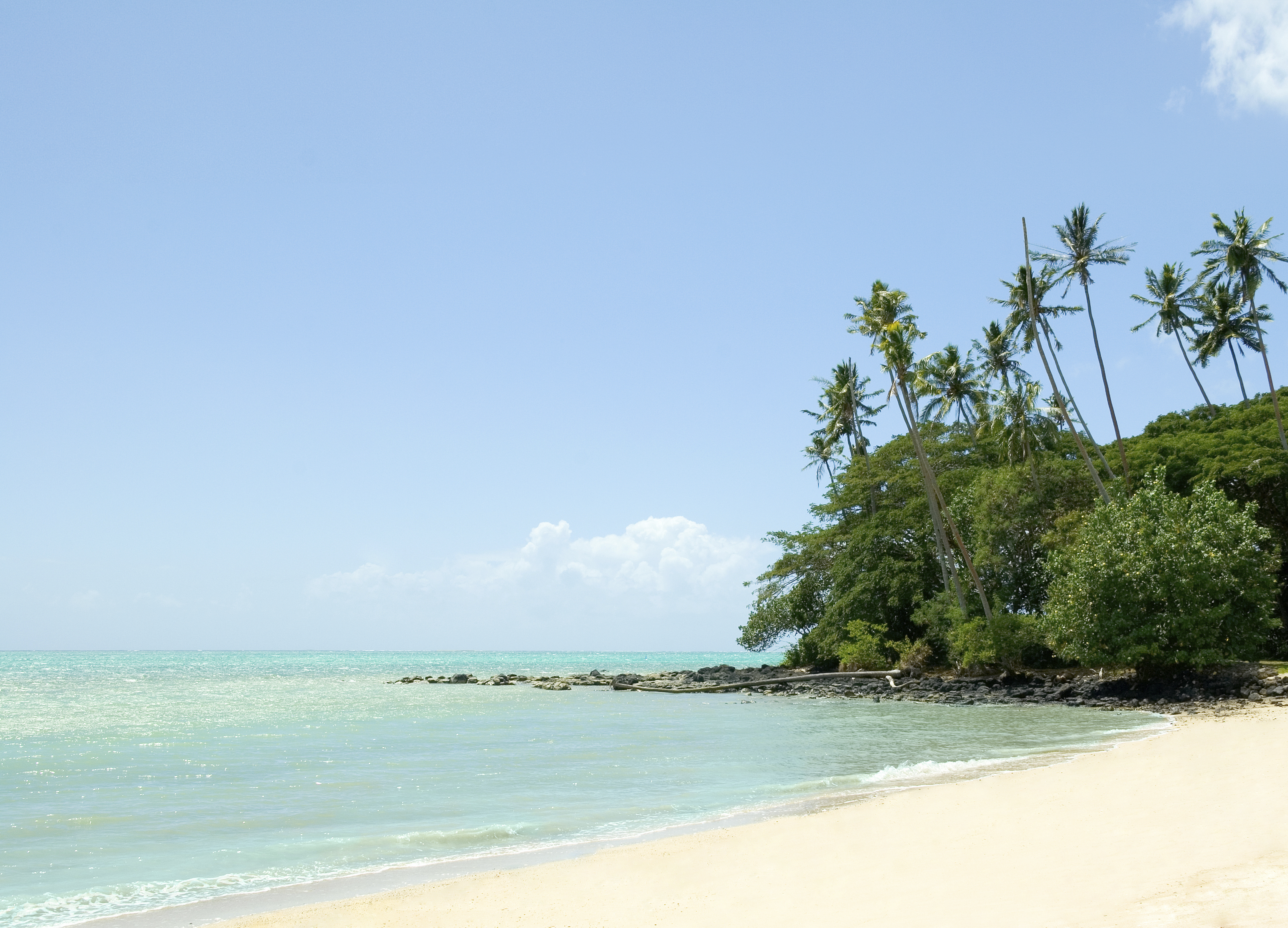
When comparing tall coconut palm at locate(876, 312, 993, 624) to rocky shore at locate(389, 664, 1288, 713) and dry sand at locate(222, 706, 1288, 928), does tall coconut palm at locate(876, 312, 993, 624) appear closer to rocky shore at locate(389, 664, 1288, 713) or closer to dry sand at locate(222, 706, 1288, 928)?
rocky shore at locate(389, 664, 1288, 713)

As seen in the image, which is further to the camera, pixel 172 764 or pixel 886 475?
pixel 886 475

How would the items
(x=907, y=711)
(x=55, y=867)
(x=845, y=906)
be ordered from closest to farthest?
1. (x=845, y=906)
2. (x=55, y=867)
3. (x=907, y=711)

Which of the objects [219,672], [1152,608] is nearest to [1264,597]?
[1152,608]

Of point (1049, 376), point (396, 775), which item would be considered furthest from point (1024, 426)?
point (396, 775)

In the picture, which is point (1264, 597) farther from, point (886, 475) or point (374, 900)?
point (374, 900)

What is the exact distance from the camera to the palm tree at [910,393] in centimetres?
3706

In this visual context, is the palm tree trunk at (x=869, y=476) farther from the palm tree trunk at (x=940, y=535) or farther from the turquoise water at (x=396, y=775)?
the turquoise water at (x=396, y=775)

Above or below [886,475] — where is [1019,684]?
below

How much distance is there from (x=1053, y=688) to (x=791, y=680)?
13.7 metres

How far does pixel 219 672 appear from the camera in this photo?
92500 millimetres

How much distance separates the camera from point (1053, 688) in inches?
1330

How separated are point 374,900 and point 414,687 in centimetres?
5060

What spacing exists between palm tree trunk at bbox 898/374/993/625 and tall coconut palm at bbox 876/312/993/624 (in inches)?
0.6

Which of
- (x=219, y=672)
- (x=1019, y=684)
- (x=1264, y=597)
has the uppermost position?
(x=219, y=672)
